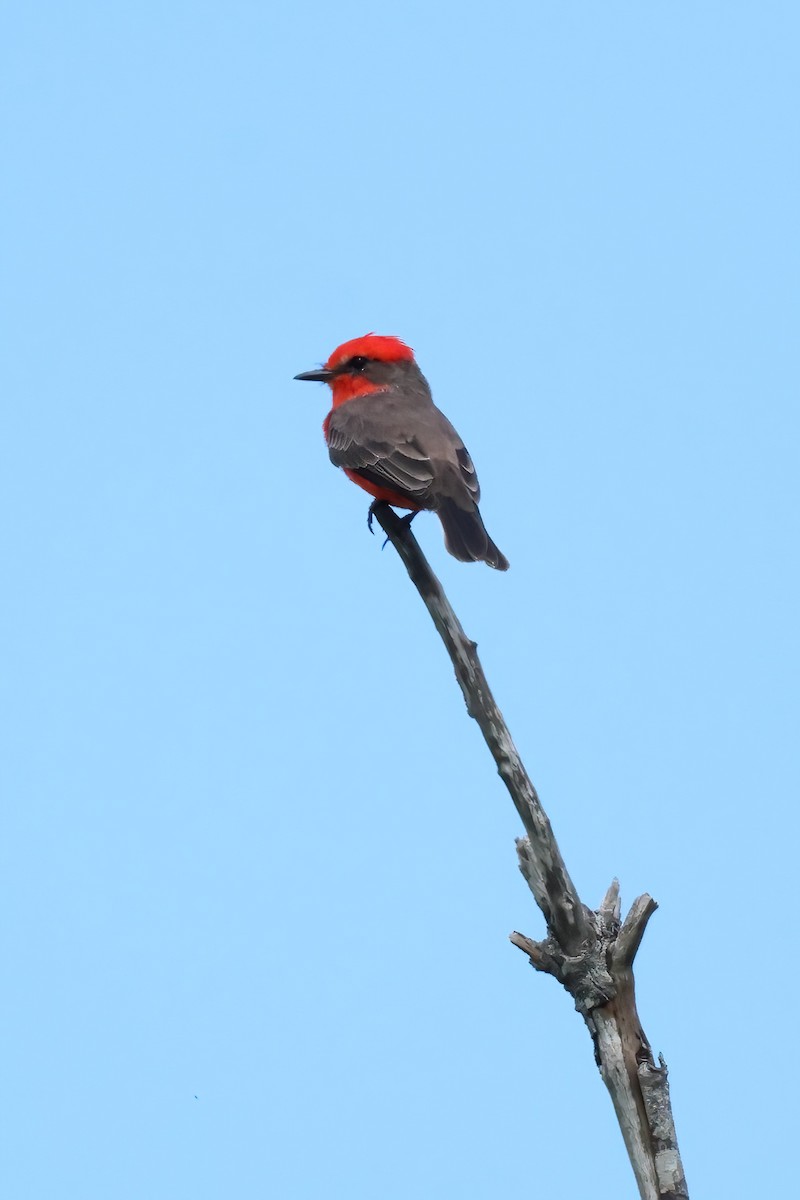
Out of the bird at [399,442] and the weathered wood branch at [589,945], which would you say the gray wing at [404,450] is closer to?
the bird at [399,442]

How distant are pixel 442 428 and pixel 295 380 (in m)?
1.14

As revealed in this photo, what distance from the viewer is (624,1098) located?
458 centimetres

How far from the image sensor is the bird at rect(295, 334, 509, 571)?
6277mm

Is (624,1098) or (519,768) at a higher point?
(519,768)

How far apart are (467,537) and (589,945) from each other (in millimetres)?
2042

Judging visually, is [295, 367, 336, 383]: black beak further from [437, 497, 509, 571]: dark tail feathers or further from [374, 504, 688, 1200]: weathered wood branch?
[374, 504, 688, 1200]: weathered wood branch

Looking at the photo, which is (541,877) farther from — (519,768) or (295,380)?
(295,380)

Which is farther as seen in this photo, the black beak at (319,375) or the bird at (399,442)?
the black beak at (319,375)

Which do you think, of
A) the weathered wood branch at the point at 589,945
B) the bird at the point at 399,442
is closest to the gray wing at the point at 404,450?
the bird at the point at 399,442

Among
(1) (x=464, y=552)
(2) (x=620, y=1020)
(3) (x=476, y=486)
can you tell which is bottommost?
(2) (x=620, y=1020)

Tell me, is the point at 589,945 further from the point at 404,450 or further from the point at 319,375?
the point at 319,375

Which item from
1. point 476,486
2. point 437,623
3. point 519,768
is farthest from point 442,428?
point 519,768

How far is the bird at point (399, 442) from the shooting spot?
6.28 metres

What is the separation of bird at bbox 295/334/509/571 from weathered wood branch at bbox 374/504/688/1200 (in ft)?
4.57
